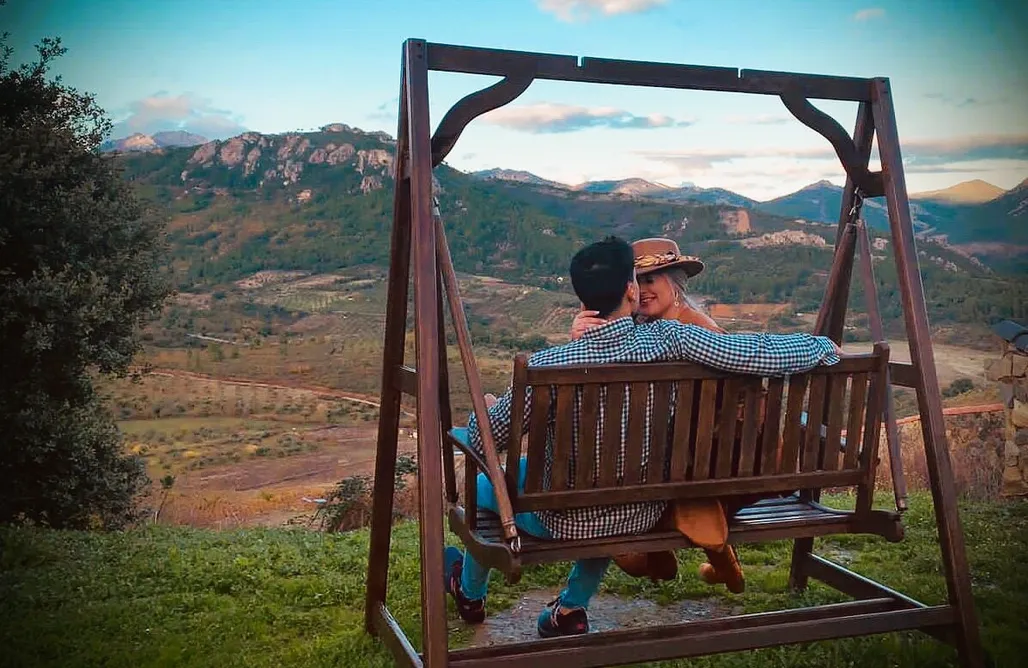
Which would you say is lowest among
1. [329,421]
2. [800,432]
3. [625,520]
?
→ [329,421]

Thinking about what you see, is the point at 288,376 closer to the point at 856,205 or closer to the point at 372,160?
the point at 372,160

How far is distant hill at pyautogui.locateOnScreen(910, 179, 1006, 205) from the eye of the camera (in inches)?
768

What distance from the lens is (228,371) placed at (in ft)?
96.3

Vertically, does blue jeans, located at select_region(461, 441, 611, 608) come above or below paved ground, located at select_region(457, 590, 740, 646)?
above

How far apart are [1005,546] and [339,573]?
4.41 meters

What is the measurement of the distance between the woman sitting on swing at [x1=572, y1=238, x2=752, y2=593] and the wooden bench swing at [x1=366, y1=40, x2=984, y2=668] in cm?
10

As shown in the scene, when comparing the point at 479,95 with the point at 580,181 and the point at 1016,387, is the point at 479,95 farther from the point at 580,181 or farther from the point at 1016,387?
the point at 580,181

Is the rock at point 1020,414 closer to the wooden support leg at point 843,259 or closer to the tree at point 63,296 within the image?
the wooden support leg at point 843,259

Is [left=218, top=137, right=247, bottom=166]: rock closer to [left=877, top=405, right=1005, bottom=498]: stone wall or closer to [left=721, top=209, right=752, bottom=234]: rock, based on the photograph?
[left=721, top=209, right=752, bottom=234]: rock

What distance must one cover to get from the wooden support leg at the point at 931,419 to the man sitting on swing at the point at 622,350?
620 millimetres

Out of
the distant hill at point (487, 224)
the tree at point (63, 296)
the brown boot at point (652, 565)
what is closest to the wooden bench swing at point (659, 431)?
the brown boot at point (652, 565)

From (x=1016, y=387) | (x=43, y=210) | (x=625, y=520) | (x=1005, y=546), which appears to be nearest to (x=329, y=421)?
(x=43, y=210)

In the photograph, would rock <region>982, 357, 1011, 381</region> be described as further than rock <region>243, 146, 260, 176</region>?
No

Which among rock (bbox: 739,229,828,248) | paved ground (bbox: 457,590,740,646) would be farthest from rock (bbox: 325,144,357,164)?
paved ground (bbox: 457,590,740,646)
